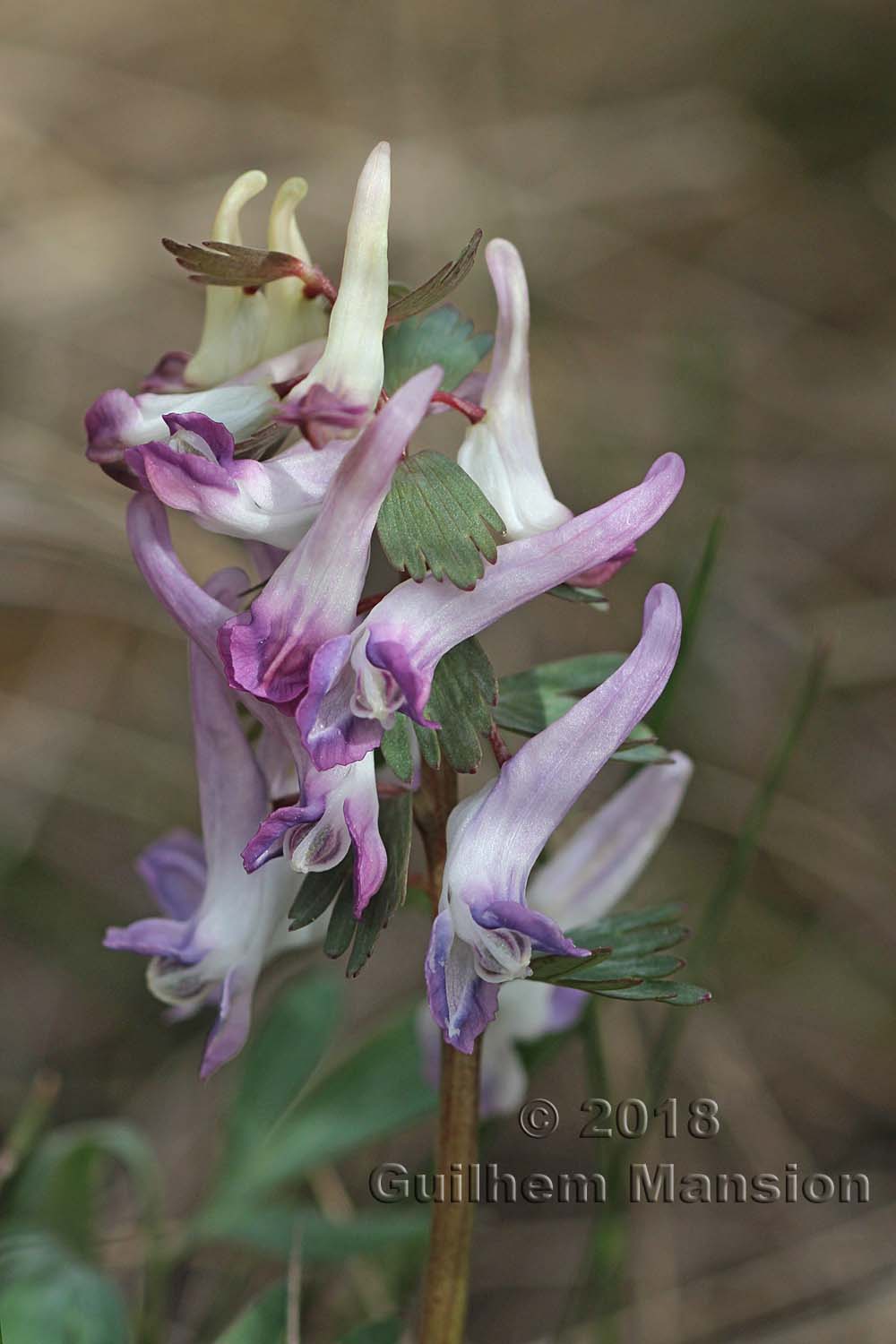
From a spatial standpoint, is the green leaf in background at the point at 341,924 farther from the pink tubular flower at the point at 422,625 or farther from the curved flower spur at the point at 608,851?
the curved flower spur at the point at 608,851

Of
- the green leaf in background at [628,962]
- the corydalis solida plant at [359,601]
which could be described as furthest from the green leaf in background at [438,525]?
the green leaf in background at [628,962]

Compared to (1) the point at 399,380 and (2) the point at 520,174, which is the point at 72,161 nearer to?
(2) the point at 520,174

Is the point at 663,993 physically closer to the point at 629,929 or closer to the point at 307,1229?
the point at 629,929

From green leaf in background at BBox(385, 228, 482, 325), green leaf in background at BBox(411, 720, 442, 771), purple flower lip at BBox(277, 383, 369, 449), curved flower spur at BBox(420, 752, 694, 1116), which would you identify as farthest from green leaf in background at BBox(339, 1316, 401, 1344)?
green leaf in background at BBox(385, 228, 482, 325)

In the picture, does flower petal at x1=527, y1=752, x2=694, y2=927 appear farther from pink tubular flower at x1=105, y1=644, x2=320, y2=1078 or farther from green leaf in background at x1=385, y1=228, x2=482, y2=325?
green leaf in background at x1=385, y1=228, x2=482, y2=325

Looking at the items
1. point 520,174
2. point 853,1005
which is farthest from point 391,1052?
point 520,174

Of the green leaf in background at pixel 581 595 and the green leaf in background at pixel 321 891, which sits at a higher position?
the green leaf in background at pixel 581 595

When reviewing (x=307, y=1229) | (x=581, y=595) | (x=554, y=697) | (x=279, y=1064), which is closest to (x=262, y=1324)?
(x=307, y=1229)
